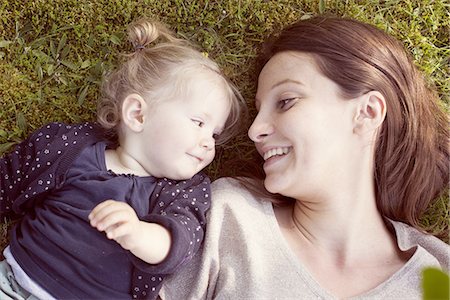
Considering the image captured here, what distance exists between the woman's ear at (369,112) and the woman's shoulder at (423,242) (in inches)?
16.8

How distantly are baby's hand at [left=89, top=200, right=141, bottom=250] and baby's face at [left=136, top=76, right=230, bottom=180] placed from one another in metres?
0.41

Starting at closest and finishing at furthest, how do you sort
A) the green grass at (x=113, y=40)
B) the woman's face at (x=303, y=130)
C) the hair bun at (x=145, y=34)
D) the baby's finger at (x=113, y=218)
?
the baby's finger at (x=113, y=218) < the woman's face at (x=303, y=130) < the hair bun at (x=145, y=34) < the green grass at (x=113, y=40)

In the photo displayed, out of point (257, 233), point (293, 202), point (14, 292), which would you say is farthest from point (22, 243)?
point (293, 202)

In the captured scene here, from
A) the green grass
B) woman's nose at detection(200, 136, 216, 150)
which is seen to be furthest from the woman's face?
the green grass

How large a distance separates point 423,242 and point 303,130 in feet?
2.23

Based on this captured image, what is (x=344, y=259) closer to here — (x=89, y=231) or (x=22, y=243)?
(x=89, y=231)

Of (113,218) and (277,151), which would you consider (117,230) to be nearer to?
(113,218)

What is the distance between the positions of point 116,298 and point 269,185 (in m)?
0.66

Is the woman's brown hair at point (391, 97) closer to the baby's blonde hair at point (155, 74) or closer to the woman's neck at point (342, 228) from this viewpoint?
the woman's neck at point (342, 228)

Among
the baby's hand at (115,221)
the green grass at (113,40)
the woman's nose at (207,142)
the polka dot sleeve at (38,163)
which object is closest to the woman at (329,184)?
the woman's nose at (207,142)

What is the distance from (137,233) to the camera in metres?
1.70

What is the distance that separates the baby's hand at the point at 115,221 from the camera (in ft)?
5.21

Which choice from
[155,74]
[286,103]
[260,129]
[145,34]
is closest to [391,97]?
[286,103]

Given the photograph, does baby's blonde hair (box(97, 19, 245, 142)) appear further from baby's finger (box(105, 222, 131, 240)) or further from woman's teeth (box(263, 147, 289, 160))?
baby's finger (box(105, 222, 131, 240))
